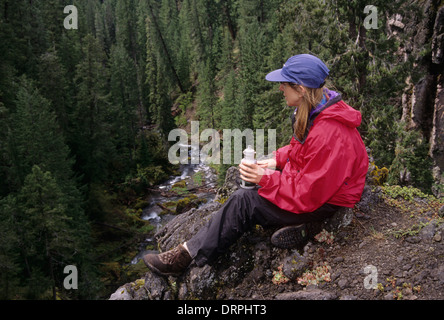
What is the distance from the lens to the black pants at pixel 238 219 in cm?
464

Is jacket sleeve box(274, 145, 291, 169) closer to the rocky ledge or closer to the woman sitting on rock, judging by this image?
the woman sitting on rock

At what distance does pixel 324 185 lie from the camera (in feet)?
13.7

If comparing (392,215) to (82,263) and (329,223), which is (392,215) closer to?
(329,223)

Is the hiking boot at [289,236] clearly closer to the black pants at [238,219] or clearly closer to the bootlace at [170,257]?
the black pants at [238,219]

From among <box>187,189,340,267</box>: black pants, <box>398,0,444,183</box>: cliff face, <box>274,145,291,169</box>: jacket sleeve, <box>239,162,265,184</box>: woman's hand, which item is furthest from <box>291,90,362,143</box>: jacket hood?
<box>398,0,444,183</box>: cliff face

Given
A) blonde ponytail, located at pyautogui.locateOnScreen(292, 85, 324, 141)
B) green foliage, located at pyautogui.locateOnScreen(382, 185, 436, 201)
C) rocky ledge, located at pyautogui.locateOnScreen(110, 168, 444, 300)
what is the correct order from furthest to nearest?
green foliage, located at pyautogui.locateOnScreen(382, 185, 436, 201) → blonde ponytail, located at pyautogui.locateOnScreen(292, 85, 324, 141) → rocky ledge, located at pyautogui.locateOnScreen(110, 168, 444, 300)

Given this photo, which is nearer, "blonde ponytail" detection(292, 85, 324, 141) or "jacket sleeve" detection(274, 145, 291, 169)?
"blonde ponytail" detection(292, 85, 324, 141)

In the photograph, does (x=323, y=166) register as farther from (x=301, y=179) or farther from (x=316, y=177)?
(x=301, y=179)

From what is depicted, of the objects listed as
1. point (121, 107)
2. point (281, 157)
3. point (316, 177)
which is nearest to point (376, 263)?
point (316, 177)

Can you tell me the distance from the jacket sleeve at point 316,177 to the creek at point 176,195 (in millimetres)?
22982

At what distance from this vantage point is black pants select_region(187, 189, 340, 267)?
464 centimetres

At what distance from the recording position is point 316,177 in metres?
4.15

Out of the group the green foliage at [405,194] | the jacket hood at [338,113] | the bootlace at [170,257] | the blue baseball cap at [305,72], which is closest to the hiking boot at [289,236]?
the bootlace at [170,257]

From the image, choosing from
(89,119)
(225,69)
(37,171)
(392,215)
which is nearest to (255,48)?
(225,69)
